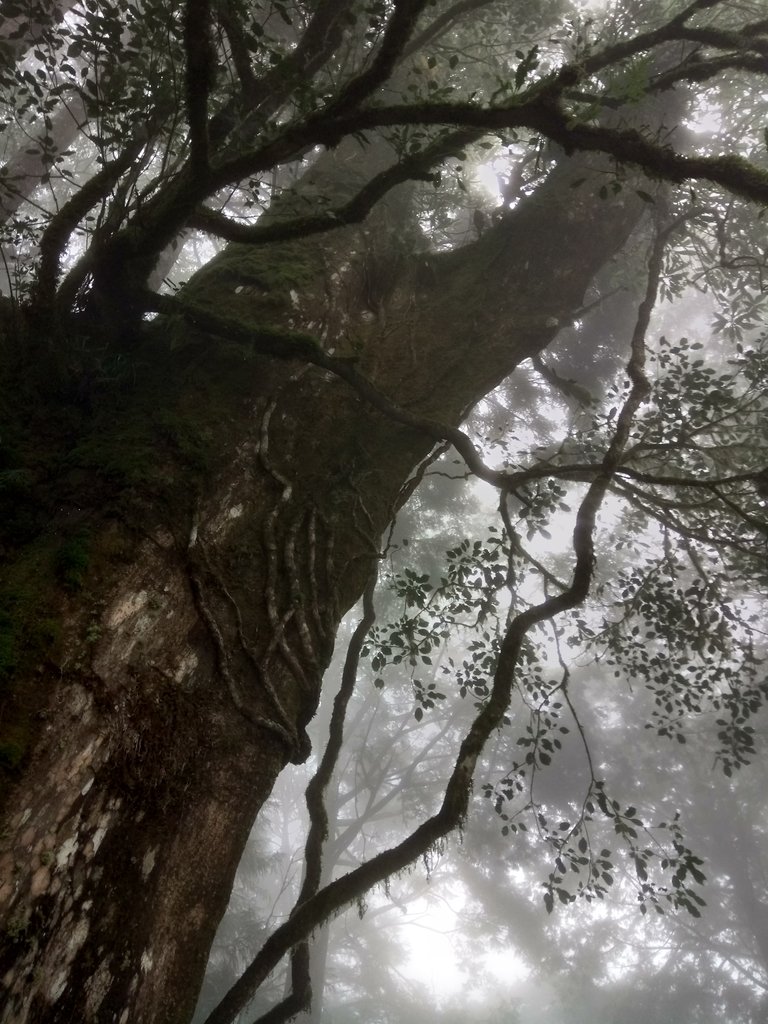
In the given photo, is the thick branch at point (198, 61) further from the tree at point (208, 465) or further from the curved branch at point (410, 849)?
the curved branch at point (410, 849)

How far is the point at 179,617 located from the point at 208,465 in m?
0.97

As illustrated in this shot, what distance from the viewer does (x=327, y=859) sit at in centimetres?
1906

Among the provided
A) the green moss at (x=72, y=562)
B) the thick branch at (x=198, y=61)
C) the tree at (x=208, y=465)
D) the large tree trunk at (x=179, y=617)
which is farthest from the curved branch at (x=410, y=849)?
Result: the thick branch at (x=198, y=61)

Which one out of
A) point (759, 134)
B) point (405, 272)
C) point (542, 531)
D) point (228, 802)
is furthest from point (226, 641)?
point (759, 134)

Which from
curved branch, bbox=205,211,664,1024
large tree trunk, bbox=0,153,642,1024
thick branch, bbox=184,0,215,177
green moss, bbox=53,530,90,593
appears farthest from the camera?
curved branch, bbox=205,211,664,1024

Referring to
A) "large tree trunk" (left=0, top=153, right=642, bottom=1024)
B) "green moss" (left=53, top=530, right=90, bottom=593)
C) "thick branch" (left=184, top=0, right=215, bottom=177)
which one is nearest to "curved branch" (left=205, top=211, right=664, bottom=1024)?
"large tree trunk" (left=0, top=153, right=642, bottom=1024)

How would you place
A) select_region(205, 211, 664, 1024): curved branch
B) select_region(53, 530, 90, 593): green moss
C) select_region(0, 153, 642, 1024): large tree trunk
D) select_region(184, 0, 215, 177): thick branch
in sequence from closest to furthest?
select_region(0, 153, 642, 1024): large tree trunk < select_region(184, 0, 215, 177): thick branch < select_region(53, 530, 90, 593): green moss < select_region(205, 211, 664, 1024): curved branch

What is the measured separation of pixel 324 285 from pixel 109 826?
14.4 feet

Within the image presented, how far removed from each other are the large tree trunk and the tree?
0.01 m

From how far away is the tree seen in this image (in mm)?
2322

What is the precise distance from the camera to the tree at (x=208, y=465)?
232 centimetres

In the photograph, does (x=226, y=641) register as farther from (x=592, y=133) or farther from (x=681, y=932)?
(x=681, y=932)

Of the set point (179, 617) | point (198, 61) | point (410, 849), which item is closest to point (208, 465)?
point (179, 617)

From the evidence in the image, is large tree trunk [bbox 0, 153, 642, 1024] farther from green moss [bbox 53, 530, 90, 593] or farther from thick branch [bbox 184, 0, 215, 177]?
thick branch [bbox 184, 0, 215, 177]
